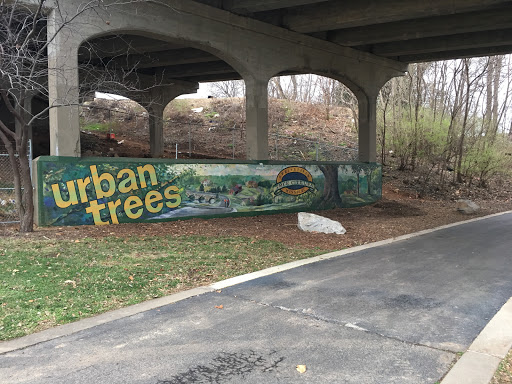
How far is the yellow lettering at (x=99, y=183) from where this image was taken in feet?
35.0

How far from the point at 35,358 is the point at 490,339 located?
433cm

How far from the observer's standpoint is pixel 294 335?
14.4ft

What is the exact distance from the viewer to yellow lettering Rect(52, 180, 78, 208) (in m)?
10.1

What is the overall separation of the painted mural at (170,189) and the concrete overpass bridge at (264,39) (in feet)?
2.44

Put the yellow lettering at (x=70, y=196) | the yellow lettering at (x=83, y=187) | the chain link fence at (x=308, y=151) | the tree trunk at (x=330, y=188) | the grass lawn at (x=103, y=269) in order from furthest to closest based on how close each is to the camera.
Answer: the chain link fence at (x=308, y=151)
the tree trunk at (x=330, y=188)
the yellow lettering at (x=83, y=187)
the yellow lettering at (x=70, y=196)
the grass lawn at (x=103, y=269)

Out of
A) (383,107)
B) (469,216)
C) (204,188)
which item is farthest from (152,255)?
(383,107)

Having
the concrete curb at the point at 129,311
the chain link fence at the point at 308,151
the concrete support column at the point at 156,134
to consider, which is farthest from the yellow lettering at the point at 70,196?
the chain link fence at the point at 308,151

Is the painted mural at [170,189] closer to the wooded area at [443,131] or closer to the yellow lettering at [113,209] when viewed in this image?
the yellow lettering at [113,209]

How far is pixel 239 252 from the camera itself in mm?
8445

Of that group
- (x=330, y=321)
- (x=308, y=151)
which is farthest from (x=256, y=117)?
(x=308, y=151)

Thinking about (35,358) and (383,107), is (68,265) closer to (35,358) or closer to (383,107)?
(35,358)

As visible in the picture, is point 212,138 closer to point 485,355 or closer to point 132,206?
point 132,206

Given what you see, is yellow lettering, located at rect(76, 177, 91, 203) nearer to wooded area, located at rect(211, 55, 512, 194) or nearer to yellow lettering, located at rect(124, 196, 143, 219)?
yellow lettering, located at rect(124, 196, 143, 219)

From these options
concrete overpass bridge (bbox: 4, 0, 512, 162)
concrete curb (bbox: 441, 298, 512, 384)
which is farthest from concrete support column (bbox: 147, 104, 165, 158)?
concrete curb (bbox: 441, 298, 512, 384)
